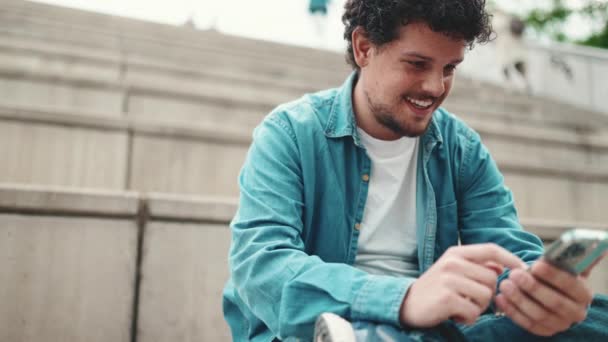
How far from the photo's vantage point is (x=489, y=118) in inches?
195

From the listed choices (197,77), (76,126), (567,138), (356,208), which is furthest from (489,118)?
(356,208)

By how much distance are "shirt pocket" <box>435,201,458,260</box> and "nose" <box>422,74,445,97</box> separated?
33 cm

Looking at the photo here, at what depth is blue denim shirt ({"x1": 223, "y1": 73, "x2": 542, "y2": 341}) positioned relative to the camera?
1.17 m

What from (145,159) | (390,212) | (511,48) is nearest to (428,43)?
(390,212)

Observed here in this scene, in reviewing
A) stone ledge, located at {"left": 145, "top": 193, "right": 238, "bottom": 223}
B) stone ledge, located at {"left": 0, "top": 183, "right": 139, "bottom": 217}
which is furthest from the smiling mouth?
stone ledge, located at {"left": 0, "top": 183, "right": 139, "bottom": 217}

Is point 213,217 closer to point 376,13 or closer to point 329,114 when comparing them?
point 329,114

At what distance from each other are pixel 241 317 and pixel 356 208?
413 millimetres

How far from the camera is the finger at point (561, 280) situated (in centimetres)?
106

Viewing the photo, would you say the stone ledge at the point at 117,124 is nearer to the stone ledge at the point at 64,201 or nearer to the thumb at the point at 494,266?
the stone ledge at the point at 64,201

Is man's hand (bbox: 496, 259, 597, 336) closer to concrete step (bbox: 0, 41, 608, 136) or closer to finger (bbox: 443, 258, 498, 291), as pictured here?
finger (bbox: 443, 258, 498, 291)

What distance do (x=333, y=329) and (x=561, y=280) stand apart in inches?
16.5

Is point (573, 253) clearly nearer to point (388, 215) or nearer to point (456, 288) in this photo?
point (456, 288)

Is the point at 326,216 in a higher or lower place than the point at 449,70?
lower

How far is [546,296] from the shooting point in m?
1.10
